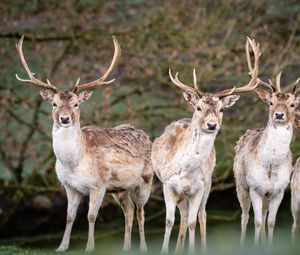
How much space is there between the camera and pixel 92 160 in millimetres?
12555

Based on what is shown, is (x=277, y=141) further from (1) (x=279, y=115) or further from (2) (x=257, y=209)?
(2) (x=257, y=209)

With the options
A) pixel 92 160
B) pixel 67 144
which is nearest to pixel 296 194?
pixel 92 160

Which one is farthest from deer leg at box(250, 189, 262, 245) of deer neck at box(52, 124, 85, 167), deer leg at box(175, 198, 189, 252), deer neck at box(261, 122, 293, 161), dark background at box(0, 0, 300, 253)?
dark background at box(0, 0, 300, 253)

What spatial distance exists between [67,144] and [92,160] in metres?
0.47

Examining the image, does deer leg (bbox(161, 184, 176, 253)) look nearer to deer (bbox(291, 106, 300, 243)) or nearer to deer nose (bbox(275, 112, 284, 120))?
deer nose (bbox(275, 112, 284, 120))

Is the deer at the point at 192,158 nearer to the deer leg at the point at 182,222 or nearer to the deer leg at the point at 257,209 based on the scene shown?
the deer leg at the point at 182,222

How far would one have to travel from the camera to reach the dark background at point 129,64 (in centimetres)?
1767

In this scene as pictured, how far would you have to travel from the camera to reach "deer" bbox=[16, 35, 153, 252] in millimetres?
12188

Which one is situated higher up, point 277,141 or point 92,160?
point 277,141

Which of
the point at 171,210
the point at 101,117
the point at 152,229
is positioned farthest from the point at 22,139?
the point at 171,210

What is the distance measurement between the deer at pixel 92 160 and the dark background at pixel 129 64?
423cm

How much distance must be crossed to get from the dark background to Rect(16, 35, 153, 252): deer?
423cm

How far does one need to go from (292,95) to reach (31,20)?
6.77m

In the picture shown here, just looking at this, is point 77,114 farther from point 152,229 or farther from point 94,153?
point 152,229
